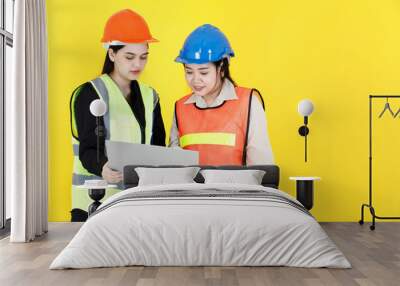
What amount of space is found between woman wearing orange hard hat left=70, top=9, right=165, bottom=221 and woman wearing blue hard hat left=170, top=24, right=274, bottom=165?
378 millimetres

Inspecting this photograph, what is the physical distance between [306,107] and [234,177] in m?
1.32

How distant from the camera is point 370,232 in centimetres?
655

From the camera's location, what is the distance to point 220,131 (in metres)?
7.09

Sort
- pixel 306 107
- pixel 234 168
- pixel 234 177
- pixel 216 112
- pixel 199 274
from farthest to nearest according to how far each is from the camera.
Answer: pixel 216 112, pixel 306 107, pixel 234 168, pixel 234 177, pixel 199 274

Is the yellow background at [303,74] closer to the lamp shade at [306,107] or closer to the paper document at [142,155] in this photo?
the lamp shade at [306,107]

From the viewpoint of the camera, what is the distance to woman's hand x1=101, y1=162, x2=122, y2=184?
23.1 ft

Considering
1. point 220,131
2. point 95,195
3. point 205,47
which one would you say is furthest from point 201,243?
point 205,47

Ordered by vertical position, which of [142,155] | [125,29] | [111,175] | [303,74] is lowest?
[111,175]

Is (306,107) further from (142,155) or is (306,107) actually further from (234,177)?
(142,155)

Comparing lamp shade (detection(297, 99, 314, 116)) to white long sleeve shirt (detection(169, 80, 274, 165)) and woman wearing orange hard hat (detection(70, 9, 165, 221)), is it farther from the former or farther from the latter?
woman wearing orange hard hat (detection(70, 9, 165, 221))

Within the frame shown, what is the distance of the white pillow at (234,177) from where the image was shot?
6.43 metres

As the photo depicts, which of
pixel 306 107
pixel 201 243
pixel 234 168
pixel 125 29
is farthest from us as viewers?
pixel 125 29

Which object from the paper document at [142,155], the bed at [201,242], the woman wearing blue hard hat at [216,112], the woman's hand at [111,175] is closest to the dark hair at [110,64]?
the woman wearing blue hard hat at [216,112]

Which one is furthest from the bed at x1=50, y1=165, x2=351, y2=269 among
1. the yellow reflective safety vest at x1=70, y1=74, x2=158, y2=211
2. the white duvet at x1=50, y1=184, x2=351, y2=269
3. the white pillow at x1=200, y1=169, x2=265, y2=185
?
the yellow reflective safety vest at x1=70, y1=74, x2=158, y2=211
